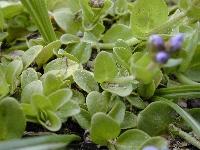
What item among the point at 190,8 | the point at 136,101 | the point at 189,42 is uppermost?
the point at 190,8

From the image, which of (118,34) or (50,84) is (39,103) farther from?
(118,34)

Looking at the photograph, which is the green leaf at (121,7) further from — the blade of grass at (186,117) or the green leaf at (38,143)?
the green leaf at (38,143)

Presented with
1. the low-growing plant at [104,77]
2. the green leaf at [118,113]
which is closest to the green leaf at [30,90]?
the low-growing plant at [104,77]

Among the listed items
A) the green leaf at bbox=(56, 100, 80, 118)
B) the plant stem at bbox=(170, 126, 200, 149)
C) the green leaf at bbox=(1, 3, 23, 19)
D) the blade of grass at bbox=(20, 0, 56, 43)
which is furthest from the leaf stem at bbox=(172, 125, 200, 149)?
the green leaf at bbox=(1, 3, 23, 19)

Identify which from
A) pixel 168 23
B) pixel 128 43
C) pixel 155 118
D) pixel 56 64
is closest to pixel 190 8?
pixel 168 23

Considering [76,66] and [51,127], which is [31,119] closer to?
[51,127]

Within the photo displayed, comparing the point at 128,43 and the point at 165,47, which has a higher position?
the point at 165,47

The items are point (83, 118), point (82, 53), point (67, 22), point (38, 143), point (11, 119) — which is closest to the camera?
point (38, 143)

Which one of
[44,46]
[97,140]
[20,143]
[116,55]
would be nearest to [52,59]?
[44,46]
